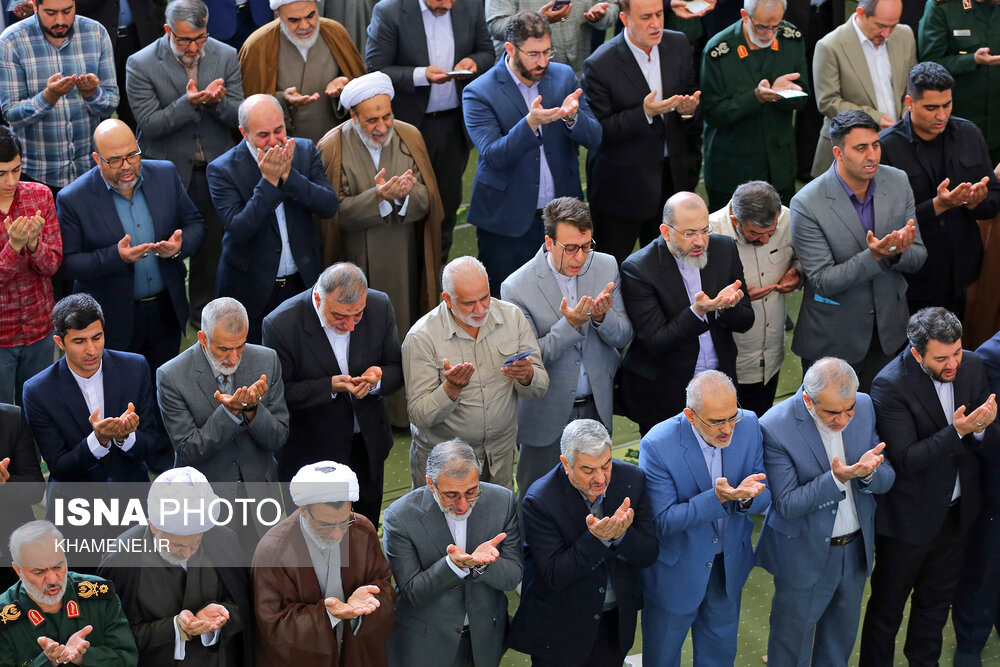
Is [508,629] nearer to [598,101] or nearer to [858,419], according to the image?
[858,419]

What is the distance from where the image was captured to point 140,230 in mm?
6215

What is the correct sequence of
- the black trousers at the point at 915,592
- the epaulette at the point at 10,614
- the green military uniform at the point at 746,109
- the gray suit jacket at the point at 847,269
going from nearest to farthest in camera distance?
the epaulette at the point at 10,614, the black trousers at the point at 915,592, the gray suit jacket at the point at 847,269, the green military uniform at the point at 746,109

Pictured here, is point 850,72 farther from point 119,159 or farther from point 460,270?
point 119,159

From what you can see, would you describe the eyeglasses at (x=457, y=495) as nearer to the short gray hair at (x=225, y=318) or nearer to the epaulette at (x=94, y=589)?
the short gray hair at (x=225, y=318)

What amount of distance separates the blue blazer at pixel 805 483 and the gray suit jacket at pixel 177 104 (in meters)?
3.25

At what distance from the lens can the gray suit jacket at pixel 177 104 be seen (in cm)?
686

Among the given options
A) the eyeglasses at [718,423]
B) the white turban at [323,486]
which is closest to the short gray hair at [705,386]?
the eyeglasses at [718,423]

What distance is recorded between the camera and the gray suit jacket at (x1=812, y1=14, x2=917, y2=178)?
24.3 feet

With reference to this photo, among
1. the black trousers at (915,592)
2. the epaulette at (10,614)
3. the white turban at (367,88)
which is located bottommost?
the black trousers at (915,592)

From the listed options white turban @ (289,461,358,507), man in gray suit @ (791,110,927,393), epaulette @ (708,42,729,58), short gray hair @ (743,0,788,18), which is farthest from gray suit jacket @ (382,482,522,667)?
short gray hair @ (743,0,788,18)

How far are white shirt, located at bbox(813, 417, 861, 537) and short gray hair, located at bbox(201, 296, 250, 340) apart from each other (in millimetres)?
2207

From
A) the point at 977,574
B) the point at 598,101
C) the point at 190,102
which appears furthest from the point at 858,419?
the point at 190,102

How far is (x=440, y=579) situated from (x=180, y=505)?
3.10 feet

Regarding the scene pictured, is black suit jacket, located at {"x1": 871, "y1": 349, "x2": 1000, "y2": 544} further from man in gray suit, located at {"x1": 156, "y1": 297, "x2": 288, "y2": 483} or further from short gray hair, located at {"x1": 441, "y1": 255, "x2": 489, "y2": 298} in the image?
man in gray suit, located at {"x1": 156, "y1": 297, "x2": 288, "y2": 483}
